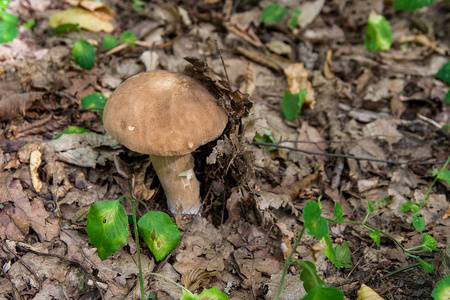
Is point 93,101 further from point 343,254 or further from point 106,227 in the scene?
point 343,254

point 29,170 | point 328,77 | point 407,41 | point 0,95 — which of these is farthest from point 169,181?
point 407,41

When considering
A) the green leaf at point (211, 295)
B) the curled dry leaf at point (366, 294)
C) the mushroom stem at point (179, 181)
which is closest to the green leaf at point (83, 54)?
the mushroom stem at point (179, 181)

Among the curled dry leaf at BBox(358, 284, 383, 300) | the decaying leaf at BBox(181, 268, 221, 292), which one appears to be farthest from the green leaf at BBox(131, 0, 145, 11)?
the curled dry leaf at BBox(358, 284, 383, 300)

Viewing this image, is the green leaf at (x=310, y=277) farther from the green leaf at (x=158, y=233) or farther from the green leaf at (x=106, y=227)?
the green leaf at (x=106, y=227)

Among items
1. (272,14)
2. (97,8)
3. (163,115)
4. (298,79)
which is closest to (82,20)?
(97,8)

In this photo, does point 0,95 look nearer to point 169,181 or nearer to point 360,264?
point 169,181

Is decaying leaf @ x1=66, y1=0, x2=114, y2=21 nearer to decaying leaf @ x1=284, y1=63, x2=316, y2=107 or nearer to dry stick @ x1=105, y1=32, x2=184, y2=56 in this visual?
dry stick @ x1=105, y1=32, x2=184, y2=56
